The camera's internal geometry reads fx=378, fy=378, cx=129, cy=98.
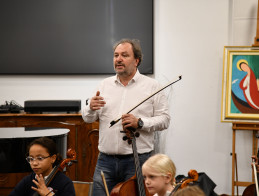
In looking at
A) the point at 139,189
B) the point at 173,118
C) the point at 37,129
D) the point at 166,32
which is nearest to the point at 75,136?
the point at 37,129

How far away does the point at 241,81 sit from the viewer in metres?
3.63

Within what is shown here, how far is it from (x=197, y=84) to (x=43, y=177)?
2.32m

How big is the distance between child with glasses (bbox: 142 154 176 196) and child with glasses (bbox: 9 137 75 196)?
18.1 inches

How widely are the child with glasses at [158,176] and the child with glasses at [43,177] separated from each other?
Result: 18.1 inches

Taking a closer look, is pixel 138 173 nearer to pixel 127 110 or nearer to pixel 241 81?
pixel 127 110

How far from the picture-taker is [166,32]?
3998mm

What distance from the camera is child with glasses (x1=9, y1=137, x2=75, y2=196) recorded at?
76.9 inches

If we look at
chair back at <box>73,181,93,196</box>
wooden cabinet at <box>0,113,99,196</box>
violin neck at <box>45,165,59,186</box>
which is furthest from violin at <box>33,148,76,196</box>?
wooden cabinet at <box>0,113,99,196</box>

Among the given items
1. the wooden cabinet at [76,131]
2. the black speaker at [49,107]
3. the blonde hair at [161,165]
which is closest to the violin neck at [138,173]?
the blonde hair at [161,165]

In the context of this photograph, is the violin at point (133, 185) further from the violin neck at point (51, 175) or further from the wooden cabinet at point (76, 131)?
the wooden cabinet at point (76, 131)

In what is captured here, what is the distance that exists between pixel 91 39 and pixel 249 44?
1640 millimetres

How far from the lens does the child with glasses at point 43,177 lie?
6.41 ft

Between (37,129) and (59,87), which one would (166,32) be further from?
(37,129)

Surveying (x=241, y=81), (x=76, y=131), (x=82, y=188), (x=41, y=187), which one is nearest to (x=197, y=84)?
(x=241, y=81)
